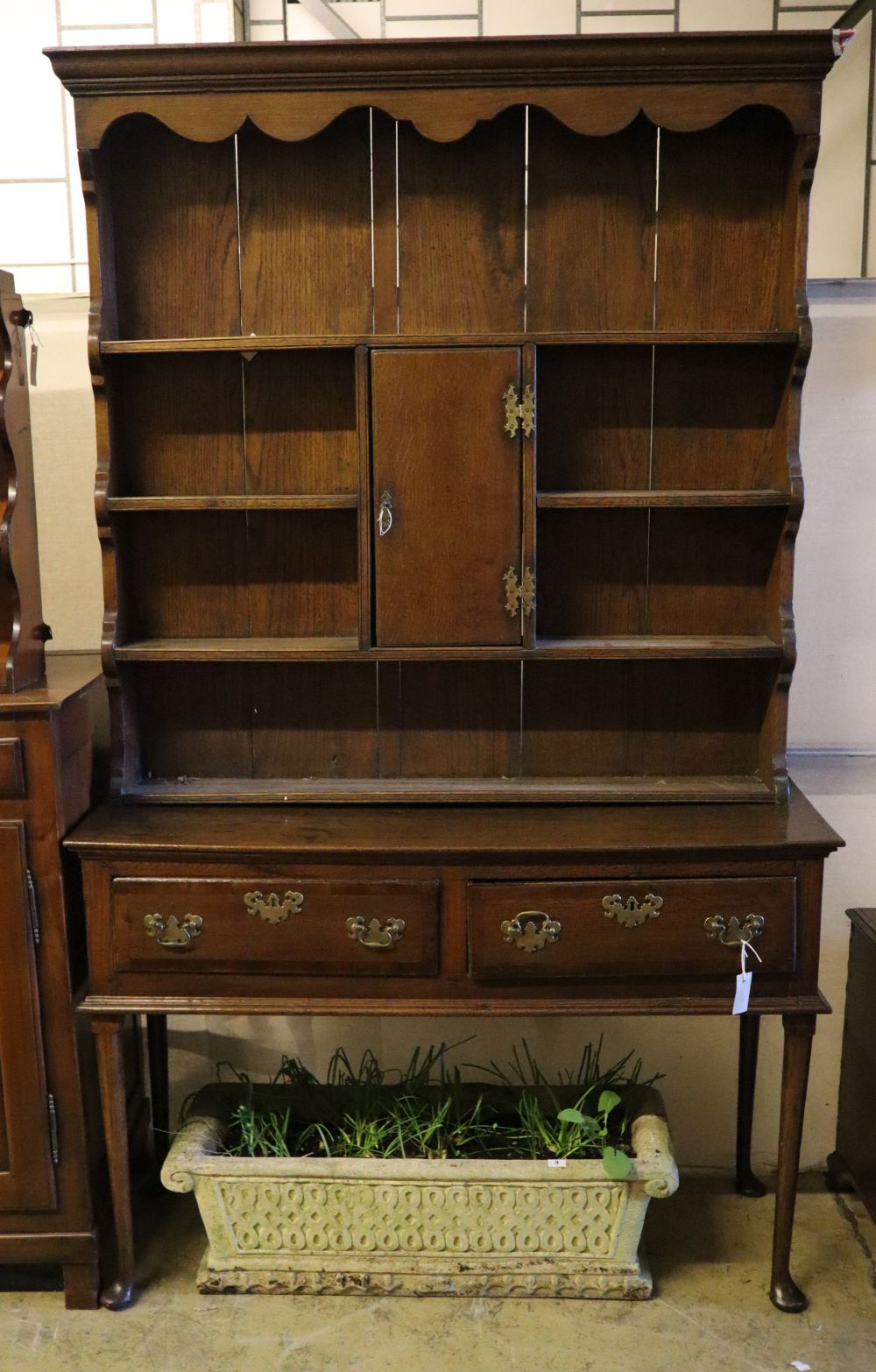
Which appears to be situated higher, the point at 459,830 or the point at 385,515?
the point at 385,515

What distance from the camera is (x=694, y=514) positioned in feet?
8.46

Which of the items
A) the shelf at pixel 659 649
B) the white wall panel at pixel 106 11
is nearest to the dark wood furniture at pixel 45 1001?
the shelf at pixel 659 649

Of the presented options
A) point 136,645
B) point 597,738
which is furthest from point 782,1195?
point 136,645

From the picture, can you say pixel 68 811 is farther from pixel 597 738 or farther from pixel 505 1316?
pixel 505 1316

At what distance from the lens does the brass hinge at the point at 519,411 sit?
7.81 ft

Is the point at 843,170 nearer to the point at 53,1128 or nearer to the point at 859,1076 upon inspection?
the point at 859,1076

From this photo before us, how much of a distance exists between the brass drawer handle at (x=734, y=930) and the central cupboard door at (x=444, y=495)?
2.23 ft

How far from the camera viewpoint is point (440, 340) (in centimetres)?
237

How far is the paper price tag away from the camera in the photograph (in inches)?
89.3

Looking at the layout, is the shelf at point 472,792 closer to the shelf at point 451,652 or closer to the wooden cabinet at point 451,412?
the wooden cabinet at point 451,412

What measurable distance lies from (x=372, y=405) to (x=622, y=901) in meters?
1.09

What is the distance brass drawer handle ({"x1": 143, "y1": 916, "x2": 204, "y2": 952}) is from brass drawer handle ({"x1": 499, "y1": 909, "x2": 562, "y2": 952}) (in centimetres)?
58

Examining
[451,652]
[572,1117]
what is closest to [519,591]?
[451,652]

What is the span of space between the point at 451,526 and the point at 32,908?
1108mm
